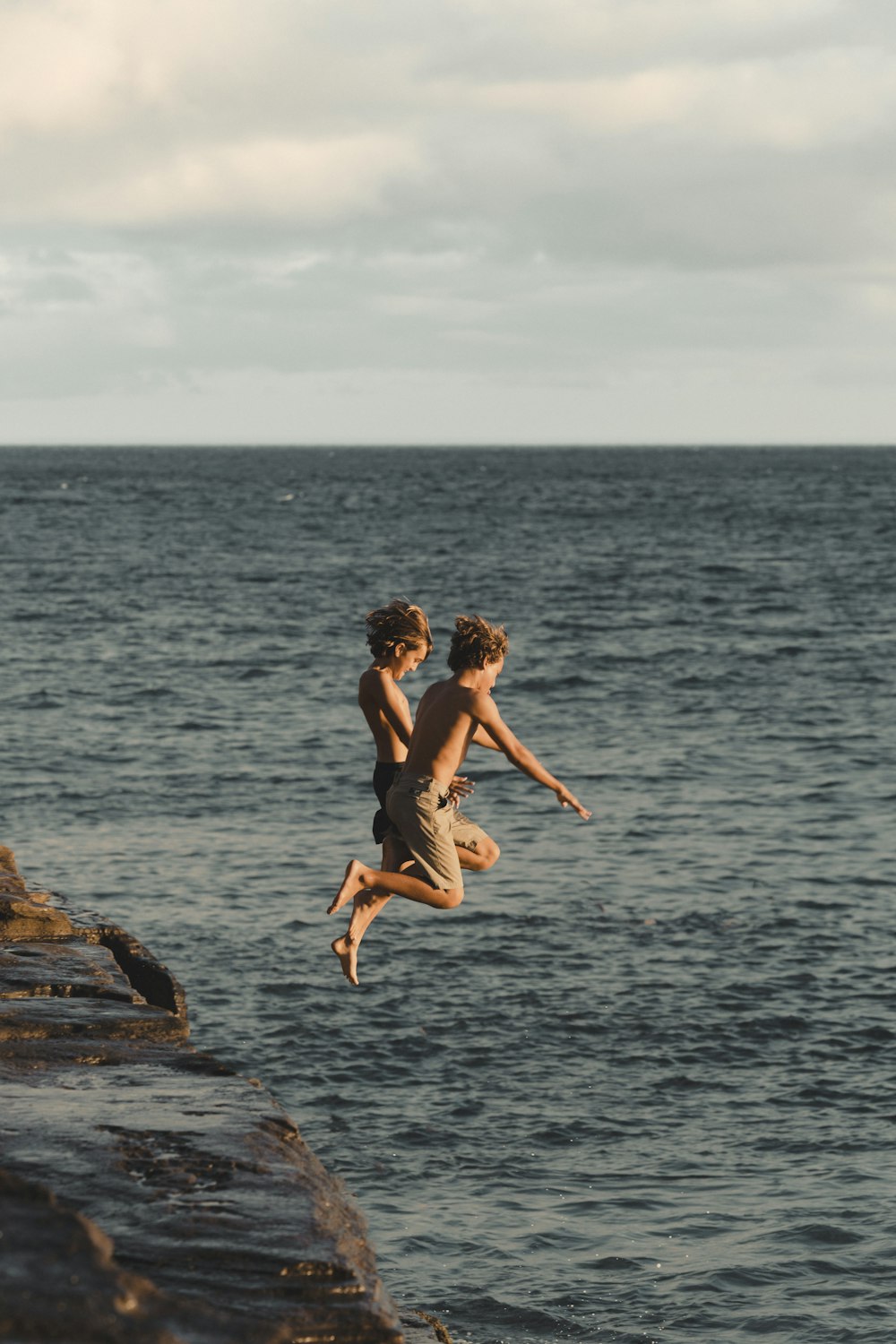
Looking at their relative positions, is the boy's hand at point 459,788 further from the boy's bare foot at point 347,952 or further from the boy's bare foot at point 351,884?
the boy's bare foot at point 347,952

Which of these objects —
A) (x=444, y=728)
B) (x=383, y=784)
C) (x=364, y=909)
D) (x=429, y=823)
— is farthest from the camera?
(x=383, y=784)

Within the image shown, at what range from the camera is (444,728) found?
864 cm

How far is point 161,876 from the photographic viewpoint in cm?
2123

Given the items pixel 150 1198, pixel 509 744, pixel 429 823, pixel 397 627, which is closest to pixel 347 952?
pixel 429 823

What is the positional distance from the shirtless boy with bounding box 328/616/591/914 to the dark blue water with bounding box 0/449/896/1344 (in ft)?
13.4

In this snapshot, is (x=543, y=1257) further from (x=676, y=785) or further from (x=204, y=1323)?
(x=676, y=785)

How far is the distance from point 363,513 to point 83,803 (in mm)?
81002

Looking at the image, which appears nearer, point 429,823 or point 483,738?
point 429,823

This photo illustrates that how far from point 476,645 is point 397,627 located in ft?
1.52

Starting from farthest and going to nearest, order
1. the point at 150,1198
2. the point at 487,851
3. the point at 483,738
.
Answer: the point at 487,851, the point at 483,738, the point at 150,1198

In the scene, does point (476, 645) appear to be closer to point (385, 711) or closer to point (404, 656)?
point (404, 656)

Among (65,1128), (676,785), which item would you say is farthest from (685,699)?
(65,1128)

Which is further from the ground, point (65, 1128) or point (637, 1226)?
point (65, 1128)

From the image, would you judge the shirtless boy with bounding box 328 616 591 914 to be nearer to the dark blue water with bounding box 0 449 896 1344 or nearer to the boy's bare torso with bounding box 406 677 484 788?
the boy's bare torso with bounding box 406 677 484 788
